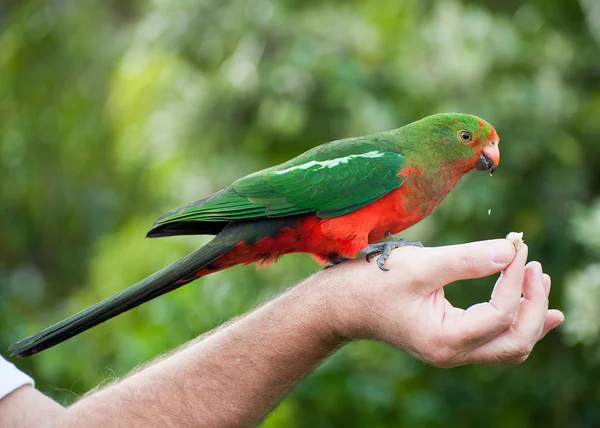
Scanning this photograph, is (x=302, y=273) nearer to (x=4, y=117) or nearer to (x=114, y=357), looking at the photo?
(x=114, y=357)

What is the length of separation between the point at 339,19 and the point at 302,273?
162cm

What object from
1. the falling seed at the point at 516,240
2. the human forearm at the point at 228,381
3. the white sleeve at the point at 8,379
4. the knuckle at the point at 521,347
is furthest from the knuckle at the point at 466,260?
the white sleeve at the point at 8,379

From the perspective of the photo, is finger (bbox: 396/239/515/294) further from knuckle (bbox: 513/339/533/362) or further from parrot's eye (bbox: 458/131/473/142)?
parrot's eye (bbox: 458/131/473/142)

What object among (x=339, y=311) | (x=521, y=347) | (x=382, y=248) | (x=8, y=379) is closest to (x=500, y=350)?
(x=521, y=347)

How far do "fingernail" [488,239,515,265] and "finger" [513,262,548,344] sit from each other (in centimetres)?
10

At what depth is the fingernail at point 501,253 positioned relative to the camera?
2125mm

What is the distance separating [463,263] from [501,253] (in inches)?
4.2

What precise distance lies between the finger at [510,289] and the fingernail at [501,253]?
0.06 ft

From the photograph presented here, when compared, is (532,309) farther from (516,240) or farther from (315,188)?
(315,188)

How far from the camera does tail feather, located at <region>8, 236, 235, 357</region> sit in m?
2.45

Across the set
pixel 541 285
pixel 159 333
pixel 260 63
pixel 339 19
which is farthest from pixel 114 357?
pixel 541 285

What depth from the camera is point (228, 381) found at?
2428mm

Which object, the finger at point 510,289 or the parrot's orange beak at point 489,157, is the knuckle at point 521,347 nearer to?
the finger at point 510,289

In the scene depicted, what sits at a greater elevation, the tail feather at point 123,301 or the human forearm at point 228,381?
the tail feather at point 123,301
